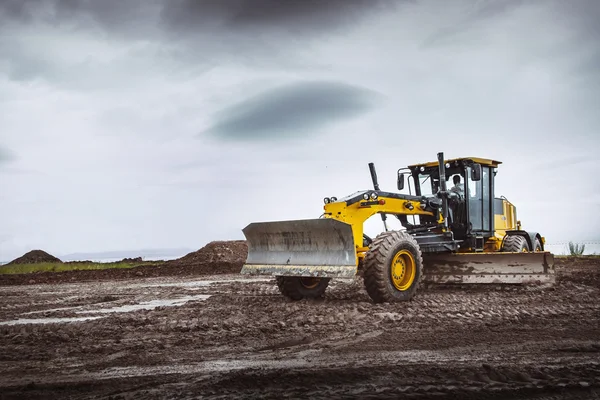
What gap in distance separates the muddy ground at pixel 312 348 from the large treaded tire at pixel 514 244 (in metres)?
2.33

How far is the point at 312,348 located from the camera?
6.45 metres

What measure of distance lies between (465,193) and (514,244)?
5.72 ft

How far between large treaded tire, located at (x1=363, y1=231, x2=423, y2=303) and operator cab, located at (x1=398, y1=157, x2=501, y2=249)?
2.84 metres

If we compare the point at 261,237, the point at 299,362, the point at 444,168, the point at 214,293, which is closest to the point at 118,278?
the point at 214,293

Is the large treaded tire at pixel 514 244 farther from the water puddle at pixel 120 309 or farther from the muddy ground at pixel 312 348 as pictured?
the water puddle at pixel 120 309

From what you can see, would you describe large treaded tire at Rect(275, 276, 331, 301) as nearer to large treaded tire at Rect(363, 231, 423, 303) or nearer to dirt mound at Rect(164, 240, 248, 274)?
large treaded tire at Rect(363, 231, 423, 303)

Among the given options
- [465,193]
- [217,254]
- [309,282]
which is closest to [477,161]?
[465,193]

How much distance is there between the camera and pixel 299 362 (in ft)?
18.8

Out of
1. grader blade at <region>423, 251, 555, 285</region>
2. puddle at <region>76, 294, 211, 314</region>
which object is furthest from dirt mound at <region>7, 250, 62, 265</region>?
grader blade at <region>423, 251, 555, 285</region>

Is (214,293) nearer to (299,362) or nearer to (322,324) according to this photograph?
(322,324)

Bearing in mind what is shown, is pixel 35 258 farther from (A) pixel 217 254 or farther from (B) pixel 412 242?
(B) pixel 412 242

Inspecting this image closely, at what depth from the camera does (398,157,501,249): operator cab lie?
43.0 feet

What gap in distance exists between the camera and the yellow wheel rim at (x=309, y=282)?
11.4 metres

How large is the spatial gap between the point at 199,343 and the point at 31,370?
5.83ft
